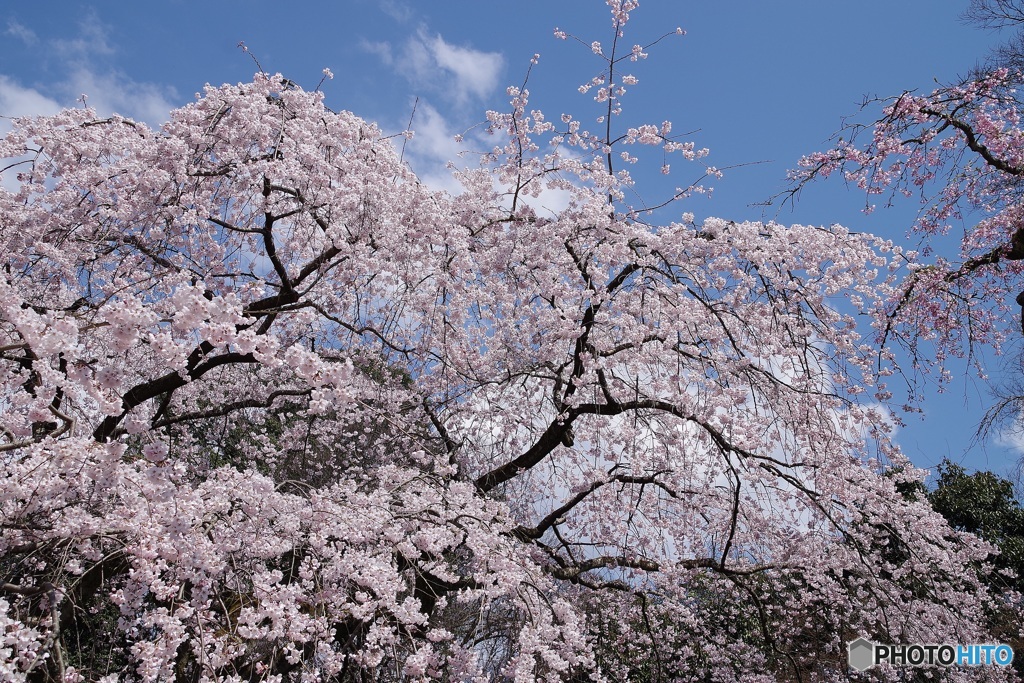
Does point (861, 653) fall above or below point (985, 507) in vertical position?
below

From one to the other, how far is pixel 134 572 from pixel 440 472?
96.4 inches

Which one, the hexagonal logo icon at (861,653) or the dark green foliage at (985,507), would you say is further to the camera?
the dark green foliage at (985,507)

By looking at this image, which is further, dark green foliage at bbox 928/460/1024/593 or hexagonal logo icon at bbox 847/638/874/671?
dark green foliage at bbox 928/460/1024/593

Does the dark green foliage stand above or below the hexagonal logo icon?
above

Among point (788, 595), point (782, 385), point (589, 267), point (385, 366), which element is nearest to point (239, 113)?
point (385, 366)

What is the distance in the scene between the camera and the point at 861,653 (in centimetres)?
736

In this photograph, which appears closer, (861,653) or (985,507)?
(861,653)

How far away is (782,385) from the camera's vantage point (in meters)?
6.28

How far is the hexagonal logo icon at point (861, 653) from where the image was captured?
7161mm

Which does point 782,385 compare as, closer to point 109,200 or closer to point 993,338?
point 993,338

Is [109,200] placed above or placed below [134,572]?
above

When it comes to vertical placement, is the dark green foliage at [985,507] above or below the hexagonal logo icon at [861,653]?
above

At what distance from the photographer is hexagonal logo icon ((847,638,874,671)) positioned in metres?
7.16

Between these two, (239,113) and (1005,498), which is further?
(1005,498)
